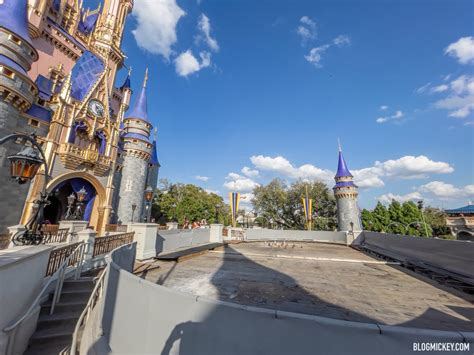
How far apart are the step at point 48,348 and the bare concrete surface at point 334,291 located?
249cm

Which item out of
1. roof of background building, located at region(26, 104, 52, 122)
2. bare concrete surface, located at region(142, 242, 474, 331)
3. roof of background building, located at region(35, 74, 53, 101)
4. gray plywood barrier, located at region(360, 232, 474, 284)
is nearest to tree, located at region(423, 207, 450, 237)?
gray plywood barrier, located at region(360, 232, 474, 284)

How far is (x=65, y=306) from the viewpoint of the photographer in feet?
18.5

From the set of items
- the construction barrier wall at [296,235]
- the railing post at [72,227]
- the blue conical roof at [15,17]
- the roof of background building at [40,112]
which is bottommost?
the construction barrier wall at [296,235]

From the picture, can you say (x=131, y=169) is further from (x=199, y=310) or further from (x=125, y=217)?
(x=199, y=310)

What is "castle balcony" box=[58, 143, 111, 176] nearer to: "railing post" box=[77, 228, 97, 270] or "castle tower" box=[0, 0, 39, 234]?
"castle tower" box=[0, 0, 39, 234]

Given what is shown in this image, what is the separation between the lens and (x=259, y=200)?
158 ft

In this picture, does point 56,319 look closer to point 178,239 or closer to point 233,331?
point 233,331

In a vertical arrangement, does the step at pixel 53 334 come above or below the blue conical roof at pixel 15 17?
below

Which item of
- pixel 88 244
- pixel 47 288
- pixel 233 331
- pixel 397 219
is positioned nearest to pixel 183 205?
pixel 88 244

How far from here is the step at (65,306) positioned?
546 centimetres

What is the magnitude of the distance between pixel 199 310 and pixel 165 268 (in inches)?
275

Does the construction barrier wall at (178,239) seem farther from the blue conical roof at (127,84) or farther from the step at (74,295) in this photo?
the blue conical roof at (127,84)

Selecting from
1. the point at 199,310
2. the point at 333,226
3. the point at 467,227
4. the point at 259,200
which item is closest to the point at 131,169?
the point at 199,310

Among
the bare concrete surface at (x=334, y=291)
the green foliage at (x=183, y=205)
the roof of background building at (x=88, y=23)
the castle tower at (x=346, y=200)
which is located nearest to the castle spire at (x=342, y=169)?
the castle tower at (x=346, y=200)
